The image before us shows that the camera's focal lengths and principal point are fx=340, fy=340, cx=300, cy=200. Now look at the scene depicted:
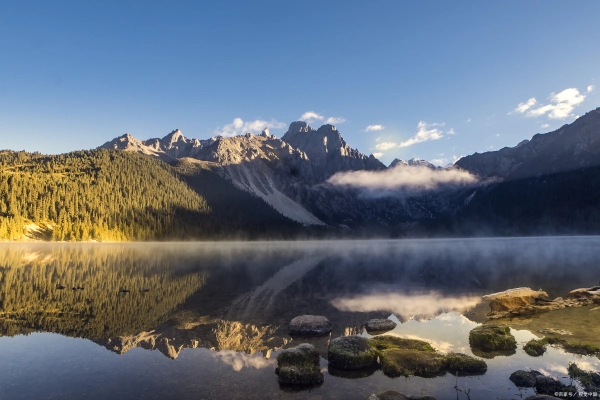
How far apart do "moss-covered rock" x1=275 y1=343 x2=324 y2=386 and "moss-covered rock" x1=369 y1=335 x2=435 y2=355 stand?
4.11m

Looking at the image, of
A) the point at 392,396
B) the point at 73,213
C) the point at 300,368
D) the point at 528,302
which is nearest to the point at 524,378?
the point at 392,396

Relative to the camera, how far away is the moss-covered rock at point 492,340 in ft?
69.0

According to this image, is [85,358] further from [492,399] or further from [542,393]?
[542,393]

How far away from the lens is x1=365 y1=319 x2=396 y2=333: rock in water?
85.1 ft

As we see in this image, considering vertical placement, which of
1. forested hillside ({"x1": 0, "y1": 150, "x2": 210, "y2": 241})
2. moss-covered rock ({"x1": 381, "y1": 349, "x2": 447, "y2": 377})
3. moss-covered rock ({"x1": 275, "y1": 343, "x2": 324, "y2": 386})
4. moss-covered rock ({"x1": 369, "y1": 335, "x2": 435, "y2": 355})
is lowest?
moss-covered rock ({"x1": 369, "y1": 335, "x2": 435, "y2": 355})

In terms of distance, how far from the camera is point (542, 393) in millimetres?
14875

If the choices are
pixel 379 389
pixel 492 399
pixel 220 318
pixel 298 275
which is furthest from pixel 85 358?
pixel 298 275

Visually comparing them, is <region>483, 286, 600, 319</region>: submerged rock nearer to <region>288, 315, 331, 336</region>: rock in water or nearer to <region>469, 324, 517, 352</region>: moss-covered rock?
<region>469, 324, 517, 352</region>: moss-covered rock

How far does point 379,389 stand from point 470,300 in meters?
26.3

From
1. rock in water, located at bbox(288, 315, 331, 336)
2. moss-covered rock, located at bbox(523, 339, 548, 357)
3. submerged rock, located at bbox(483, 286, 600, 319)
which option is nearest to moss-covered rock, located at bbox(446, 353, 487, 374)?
moss-covered rock, located at bbox(523, 339, 548, 357)

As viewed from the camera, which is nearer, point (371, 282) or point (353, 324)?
point (353, 324)

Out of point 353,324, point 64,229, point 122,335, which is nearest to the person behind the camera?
point 122,335

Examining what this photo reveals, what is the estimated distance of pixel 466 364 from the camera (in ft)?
58.2

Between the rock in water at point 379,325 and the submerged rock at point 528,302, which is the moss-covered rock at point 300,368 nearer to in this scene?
Result: the rock in water at point 379,325
